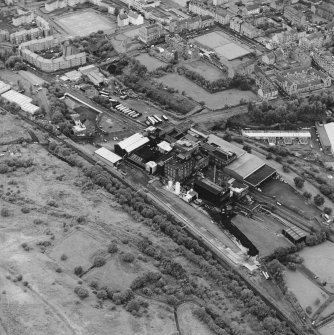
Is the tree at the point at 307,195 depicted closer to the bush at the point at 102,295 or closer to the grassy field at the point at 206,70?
the bush at the point at 102,295

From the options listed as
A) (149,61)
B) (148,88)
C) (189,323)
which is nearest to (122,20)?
(149,61)

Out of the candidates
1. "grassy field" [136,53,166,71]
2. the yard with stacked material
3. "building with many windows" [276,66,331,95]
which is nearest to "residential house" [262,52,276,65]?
"building with many windows" [276,66,331,95]

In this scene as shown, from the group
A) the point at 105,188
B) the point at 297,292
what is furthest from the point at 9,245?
the point at 297,292

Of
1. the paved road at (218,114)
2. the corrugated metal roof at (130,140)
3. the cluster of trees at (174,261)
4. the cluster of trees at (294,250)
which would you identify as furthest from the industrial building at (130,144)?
the cluster of trees at (294,250)

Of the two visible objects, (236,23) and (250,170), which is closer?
(250,170)

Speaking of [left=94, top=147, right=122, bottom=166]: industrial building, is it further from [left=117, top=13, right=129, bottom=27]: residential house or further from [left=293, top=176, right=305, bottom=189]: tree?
[left=117, top=13, right=129, bottom=27]: residential house

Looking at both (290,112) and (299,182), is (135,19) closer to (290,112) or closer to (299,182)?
(290,112)
